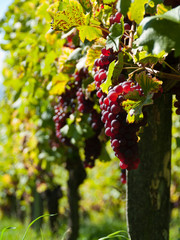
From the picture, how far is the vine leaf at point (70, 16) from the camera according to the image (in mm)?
1293

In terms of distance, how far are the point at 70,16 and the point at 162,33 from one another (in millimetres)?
480

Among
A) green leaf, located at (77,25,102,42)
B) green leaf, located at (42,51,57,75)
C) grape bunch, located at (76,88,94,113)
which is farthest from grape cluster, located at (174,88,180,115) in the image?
green leaf, located at (42,51,57,75)

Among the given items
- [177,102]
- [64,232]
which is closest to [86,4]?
[177,102]

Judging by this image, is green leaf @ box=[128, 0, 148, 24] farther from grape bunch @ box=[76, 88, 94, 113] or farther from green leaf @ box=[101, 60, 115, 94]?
grape bunch @ box=[76, 88, 94, 113]

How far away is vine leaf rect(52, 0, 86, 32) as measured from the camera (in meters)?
1.29

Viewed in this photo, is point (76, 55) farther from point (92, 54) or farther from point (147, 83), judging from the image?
point (147, 83)

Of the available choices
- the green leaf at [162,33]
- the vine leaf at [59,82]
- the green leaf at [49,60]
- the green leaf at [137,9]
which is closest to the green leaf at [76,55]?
the vine leaf at [59,82]

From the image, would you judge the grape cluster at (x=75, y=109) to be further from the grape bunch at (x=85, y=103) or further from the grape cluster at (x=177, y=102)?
the grape cluster at (x=177, y=102)

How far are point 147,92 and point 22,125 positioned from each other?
11.9 feet

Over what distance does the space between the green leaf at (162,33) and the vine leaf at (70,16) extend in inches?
16.3

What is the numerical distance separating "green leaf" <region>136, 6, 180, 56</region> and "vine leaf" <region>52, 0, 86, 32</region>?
0.41 meters

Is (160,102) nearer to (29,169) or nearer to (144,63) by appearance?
(144,63)

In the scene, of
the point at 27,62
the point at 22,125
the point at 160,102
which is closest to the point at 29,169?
the point at 22,125

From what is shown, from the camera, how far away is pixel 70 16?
1301 mm
